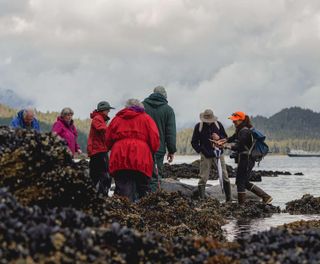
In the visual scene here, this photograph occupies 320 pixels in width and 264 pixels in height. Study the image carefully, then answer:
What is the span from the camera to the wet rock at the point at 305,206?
18.4 meters

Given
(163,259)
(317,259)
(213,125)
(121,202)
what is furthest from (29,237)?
(213,125)

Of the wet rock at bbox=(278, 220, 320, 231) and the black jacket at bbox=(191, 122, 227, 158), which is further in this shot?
the black jacket at bbox=(191, 122, 227, 158)

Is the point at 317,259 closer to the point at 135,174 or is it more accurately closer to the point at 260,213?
the point at 135,174

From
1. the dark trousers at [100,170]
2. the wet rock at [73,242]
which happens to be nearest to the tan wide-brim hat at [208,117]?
the dark trousers at [100,170]

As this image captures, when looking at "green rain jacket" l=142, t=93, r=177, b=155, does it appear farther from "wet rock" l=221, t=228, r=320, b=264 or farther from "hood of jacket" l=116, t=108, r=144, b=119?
"wet rock" l=221, t=228, r=320, b=264

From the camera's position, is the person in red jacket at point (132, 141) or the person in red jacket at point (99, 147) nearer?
the person in red jacket at point (132, 141)

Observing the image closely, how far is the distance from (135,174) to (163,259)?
26.2 feet

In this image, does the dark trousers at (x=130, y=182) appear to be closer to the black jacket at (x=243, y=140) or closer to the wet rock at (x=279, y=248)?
the black jacket at (x=243, y=140)

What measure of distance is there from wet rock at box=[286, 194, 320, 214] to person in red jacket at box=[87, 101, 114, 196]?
563cm

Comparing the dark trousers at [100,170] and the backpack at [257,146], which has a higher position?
the backpack at [257,146]

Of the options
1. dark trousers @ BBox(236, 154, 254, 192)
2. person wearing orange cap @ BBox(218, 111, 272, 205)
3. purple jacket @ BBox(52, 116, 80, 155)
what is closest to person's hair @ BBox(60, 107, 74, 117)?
purple jacket @ BBox(52, 116, 80, 155)

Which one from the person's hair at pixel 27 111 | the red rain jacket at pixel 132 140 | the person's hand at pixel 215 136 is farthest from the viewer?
the person's hand at pixel 215 136

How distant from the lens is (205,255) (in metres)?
5.28

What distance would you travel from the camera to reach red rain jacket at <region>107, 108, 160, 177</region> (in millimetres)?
12953
